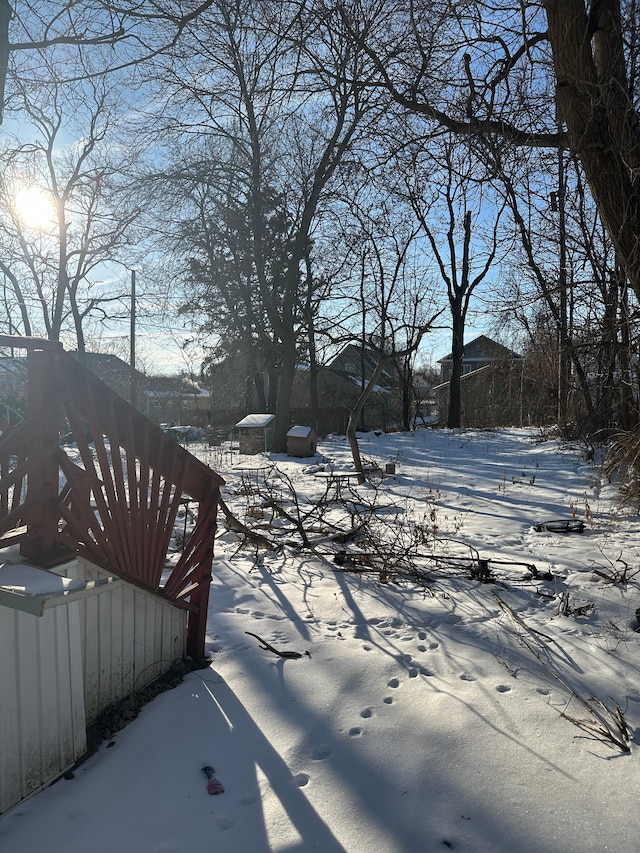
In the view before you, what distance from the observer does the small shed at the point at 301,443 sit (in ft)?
48.0

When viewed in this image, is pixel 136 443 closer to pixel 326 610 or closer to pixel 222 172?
pixel 326 610

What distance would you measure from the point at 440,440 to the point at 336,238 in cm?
808

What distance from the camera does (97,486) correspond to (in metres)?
2.43

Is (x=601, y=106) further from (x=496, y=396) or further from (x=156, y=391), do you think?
(x=156, y=391)

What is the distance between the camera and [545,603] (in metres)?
3.79

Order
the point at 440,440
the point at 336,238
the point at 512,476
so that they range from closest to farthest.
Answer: the point at 512,476
the point at 440,440
the point at 336,238

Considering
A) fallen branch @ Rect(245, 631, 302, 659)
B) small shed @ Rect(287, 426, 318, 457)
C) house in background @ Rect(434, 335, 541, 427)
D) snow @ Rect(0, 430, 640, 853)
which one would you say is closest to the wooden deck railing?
fallen branch @ Rect(245, 631, 302, 659)

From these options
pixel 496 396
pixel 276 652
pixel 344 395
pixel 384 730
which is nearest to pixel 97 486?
pixel 276 652

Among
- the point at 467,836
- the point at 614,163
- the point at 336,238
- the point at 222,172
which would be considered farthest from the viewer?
the point at 336,238

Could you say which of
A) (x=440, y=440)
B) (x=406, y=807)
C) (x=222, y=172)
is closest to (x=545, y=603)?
(x=406, y=807)

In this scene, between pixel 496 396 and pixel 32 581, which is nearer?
pixel 32 581

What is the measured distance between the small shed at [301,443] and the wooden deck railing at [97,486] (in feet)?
37.3

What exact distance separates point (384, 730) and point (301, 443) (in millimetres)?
12310

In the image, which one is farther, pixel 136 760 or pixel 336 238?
pixel 336 238
